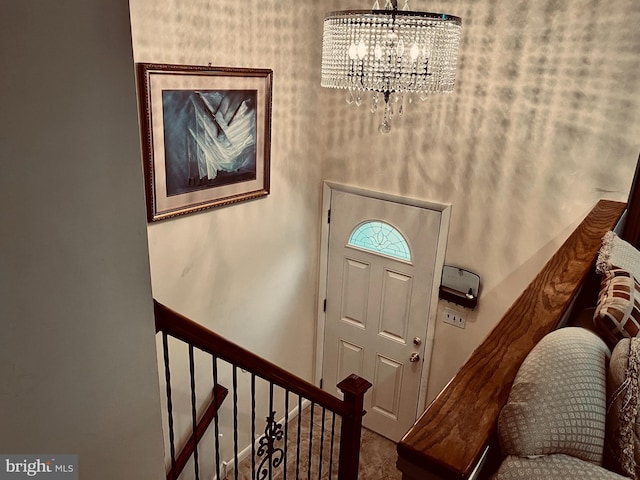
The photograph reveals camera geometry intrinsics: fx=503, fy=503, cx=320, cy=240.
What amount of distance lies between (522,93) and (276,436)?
2343mm

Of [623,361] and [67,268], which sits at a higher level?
[67,268]

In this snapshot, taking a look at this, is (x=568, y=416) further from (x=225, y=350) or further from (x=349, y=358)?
(x=349, y=358)

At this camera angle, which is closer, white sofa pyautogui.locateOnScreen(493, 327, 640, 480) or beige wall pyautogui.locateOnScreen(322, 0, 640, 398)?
white sofa pyautogui.locateOnScreen(493, 327, 640, 480)

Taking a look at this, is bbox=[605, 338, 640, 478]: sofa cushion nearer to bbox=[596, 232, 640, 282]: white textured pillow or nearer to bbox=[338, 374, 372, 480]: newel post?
bbox=[596, 232, 640, 282]: white textured pillow

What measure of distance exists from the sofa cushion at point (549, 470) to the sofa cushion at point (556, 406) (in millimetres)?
17

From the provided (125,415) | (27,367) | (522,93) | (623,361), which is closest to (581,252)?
(623,361)

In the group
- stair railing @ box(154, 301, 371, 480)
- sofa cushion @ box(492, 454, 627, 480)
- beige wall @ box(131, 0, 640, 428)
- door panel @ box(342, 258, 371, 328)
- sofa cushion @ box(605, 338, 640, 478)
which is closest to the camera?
sofa cushion @ box(492, 454, 627, 480)

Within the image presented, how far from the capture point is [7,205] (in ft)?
2.80

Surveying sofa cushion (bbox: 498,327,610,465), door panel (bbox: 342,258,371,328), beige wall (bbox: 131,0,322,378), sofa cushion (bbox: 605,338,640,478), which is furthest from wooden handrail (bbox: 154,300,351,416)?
door panel (bbox: 342,258,371,328)

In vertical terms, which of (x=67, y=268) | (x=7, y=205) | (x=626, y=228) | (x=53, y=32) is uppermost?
(x=53, y=32)

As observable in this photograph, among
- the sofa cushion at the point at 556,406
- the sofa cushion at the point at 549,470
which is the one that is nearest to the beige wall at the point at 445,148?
the sofa cushion at the point at 556,406

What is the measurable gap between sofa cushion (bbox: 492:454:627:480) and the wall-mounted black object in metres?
2.40

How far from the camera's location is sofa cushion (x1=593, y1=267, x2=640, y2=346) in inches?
60.4

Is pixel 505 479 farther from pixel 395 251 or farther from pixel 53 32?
pixel 395 251
